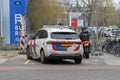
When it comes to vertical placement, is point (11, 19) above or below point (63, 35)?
above

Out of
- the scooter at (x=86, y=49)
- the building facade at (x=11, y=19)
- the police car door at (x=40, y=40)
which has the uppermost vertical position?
the building facade at (x=11, y=19)

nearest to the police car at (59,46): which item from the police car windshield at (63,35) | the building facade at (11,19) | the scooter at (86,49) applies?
the police car windshield at (63,35)

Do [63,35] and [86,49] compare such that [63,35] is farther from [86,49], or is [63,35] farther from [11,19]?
[11,19]

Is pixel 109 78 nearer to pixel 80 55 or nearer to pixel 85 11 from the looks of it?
pixel 80 55

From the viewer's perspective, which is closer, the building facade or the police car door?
the police car door

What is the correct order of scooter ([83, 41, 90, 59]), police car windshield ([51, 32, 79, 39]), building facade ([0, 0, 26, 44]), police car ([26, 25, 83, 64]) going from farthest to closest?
building facade ([0, 0, 26, 44]) → scooter ([83, 41, 90, 59]) → police car windshield ([51, 32, 79, 39]) → police car ([26, 25, 83, 64])

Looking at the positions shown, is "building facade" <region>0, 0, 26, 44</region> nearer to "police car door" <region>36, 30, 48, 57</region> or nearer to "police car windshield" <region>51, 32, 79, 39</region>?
"police car door" <region>36, 30, 48, 57</region>

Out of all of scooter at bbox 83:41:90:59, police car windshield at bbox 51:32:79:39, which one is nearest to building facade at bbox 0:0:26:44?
Result: scooter at bbox 83:41:90:59

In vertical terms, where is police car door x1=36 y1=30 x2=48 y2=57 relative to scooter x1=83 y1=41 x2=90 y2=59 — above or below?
above

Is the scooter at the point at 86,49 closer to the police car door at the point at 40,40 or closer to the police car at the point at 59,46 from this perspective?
the police car at the point at 59,46

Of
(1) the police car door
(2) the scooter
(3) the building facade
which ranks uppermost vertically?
(3) the building facade

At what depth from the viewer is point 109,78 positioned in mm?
12828

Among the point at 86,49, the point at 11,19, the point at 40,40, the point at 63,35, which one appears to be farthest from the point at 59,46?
the point at 11,19

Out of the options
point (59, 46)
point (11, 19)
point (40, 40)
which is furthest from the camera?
point (11, 19)
